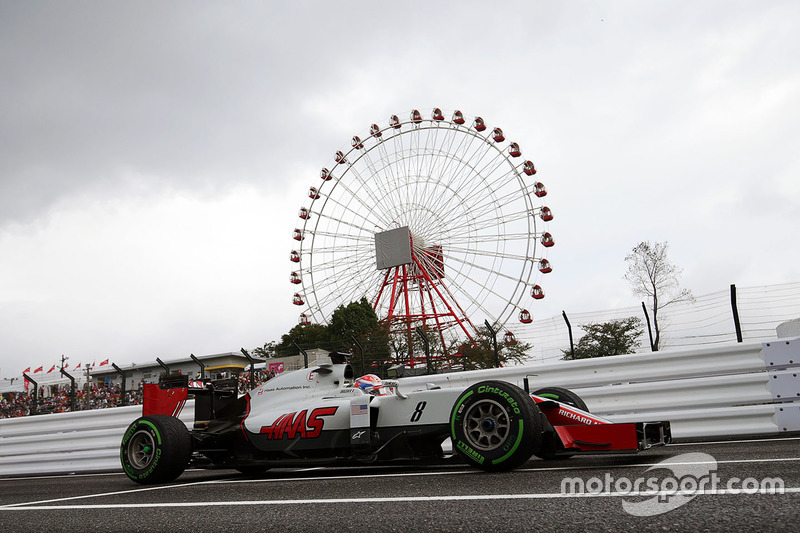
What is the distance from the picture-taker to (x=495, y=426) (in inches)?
183

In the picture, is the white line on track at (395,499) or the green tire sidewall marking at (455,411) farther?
the green tire sidewall marking at (455,411)

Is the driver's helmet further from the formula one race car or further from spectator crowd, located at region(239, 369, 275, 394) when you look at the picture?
spectator crowd, located at region(239, 369, 275, 394)

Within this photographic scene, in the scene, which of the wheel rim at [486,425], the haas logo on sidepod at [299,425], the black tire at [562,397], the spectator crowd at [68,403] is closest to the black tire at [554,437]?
the black tire at [562,397]

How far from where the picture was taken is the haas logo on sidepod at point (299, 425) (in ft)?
19.3

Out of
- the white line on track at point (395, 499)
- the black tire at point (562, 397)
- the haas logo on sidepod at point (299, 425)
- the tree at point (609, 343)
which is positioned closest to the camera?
the white line on track at point (395, 499)

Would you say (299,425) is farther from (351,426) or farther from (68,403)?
(68,403)

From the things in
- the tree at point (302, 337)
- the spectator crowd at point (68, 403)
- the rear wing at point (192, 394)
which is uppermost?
the tree at point (302, 337)

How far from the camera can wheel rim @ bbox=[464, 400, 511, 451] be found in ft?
15.2

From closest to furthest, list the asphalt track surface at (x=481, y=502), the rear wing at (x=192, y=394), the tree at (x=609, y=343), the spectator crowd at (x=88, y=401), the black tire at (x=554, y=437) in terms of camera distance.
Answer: the asphalt track surface at (x=481, y=502) < the black tire at (x=554, y=437) < the rear wing at (x=192, y=394) < the spectator crowd at (x=88, y=401) < the tree at (x=609, y=343)

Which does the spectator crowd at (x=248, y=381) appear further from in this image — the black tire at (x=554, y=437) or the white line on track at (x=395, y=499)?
the black tire at (x=554, y=437)

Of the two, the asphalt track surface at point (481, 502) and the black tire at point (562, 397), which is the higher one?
the black tire at point (562, 397)

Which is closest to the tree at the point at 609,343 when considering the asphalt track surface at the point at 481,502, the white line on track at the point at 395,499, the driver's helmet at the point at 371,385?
the driver's helmet at the point at 371,385

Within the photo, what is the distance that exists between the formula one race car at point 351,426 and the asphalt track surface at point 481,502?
200mm
